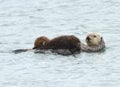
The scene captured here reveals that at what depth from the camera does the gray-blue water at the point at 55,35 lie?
1377 centimetres

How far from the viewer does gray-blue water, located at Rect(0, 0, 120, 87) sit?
13766 mm

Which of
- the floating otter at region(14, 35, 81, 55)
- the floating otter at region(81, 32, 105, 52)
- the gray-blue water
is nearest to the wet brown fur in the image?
the floating otter at region(14, 35, 81, 55)

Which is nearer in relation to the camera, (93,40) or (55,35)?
(93,40)

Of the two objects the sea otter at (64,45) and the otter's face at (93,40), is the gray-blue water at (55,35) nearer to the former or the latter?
the sea otter at (64,45)

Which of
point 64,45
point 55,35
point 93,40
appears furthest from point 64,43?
point 55,35

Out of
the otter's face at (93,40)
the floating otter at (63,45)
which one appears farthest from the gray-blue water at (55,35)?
the otter's face at (93,40)

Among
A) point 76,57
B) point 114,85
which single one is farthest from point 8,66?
point 114,85

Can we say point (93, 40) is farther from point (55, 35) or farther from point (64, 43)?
point (55, 35)

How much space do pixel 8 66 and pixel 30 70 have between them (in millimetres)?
637

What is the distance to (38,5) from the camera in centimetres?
2372

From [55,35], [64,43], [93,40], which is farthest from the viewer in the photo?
[55,35]

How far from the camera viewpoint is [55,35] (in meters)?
18.6

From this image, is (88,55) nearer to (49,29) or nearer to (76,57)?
(76,57)

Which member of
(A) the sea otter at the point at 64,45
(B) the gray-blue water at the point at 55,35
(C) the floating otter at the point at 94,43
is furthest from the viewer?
(C) the floating otter at the point at 94,43
